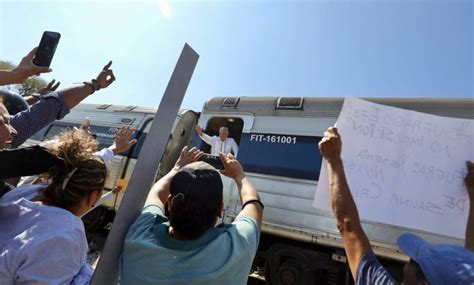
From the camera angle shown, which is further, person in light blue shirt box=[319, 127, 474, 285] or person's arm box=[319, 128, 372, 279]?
person's arm box=[319, 128, 372, 279]

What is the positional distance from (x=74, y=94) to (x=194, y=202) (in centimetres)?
109

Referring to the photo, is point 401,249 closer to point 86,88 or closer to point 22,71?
point 86,88

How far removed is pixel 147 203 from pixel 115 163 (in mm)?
4607

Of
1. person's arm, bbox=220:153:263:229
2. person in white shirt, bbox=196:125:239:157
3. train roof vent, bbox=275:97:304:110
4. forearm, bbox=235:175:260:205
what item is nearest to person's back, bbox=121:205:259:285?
person's arm, bbox=220:153:263:229

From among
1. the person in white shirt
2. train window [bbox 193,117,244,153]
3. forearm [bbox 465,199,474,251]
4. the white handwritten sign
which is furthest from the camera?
train window [bbox 193,117,244,153]

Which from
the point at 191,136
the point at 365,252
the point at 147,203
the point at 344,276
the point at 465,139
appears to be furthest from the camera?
the point at 191,136

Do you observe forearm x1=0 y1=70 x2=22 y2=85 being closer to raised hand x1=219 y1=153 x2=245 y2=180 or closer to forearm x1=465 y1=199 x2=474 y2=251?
raised hand x1=219 y1=153 x2=245 y2=180

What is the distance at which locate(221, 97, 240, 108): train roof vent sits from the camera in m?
4.86

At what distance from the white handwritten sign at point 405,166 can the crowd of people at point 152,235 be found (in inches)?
4.3

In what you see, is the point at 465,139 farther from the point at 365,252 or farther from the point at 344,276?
the point at 344,276

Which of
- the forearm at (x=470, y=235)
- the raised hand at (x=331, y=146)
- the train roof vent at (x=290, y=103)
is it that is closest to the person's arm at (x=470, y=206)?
the forearm at (x=470, y=235)

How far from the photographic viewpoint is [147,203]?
1296 millimetres

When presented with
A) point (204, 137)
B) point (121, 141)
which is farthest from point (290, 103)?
point (121, 141)

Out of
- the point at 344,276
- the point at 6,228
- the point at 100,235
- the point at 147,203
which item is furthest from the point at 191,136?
the point at 6,228
